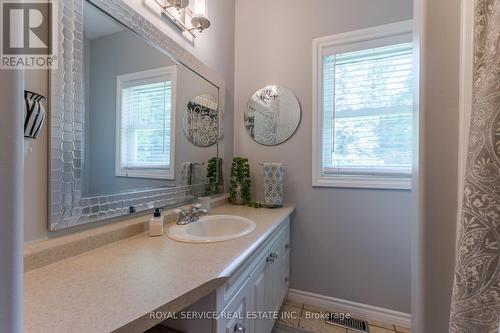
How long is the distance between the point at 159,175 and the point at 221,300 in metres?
0.78

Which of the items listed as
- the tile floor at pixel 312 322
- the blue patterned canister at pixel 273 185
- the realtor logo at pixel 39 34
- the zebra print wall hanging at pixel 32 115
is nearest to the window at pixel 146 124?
the realtor logo at pixel 39 34

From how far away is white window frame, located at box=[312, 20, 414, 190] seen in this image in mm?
1638

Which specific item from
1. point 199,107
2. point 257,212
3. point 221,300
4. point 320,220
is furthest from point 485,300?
point 199,107

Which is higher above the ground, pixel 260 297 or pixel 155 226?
pixel 155 226

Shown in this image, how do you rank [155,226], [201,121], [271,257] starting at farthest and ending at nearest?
[201,121] → [271,257] → [155,226]

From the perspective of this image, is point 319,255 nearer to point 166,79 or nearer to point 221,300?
point 221,300

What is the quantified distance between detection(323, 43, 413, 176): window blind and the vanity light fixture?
987mm

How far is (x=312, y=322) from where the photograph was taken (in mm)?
1673

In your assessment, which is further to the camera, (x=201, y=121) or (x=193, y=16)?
(x=201, y=121)

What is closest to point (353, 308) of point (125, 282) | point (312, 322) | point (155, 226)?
point (312, 322)

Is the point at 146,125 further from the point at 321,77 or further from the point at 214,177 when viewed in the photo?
the point at 321,77

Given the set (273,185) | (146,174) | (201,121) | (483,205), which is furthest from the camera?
(273,185)

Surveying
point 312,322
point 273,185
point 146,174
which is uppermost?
point 146,174

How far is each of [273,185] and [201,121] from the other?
0.73 m
